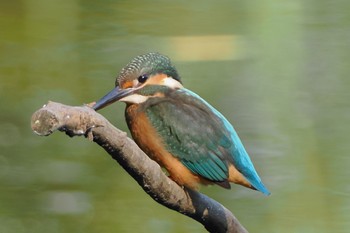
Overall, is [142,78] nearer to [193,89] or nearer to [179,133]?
[179,133]

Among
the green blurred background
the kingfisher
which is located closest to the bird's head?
the kingfisher

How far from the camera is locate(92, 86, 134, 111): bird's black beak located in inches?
82.2

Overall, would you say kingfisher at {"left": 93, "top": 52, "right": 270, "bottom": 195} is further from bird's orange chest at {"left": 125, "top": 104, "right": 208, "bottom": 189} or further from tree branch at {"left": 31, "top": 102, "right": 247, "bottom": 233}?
tree branch at {"left": 31, "top": 102, "right": 247, "bottom": 233}

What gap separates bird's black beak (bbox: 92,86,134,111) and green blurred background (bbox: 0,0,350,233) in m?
1.51

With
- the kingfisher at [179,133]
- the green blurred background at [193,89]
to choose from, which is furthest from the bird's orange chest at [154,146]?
the green blurred background at [193,89]

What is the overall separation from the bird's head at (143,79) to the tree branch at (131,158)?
0.22m

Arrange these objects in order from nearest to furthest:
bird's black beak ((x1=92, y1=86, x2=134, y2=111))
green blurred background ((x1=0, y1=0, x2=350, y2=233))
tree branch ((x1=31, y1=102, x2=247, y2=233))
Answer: tree branch ((x1=31, y1=102, x2=247, y2=233)) → bird's black beak ((x1=92, y1=86, x2=134, y2=111)) → green blurred background ((x1=0, y1=0, x2=350, y2=233))

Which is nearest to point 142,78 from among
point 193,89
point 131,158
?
point 131,158

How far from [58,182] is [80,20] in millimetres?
667

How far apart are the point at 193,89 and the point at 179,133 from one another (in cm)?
161

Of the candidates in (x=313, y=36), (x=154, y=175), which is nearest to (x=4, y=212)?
(x=313, y=36)

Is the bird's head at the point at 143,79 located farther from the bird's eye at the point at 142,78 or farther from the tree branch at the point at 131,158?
the tree branch at the point at 131,158

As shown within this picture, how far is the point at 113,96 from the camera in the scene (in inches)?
84.9

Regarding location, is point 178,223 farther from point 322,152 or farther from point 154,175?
point 154,175
